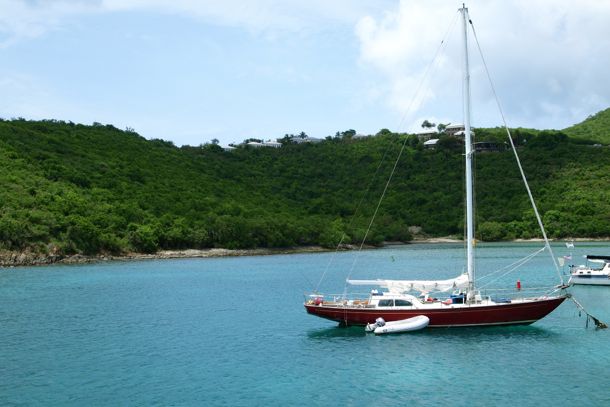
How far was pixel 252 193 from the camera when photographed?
519 feet

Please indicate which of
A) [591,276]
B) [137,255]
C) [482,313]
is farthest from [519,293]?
[137,255]

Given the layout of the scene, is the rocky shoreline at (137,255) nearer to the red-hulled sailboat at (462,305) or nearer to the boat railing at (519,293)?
the red-hulled sailboat at (462,305)

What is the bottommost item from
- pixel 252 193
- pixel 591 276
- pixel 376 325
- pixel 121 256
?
pixel 376 325

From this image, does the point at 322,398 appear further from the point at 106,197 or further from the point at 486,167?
the point at 486,167

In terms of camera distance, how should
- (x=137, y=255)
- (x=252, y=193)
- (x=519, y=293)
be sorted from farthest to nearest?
(x=252, y=193)
(x=137, y=255)
(x=519, y=293)

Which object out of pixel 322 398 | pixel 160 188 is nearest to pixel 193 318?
pixel 322 398

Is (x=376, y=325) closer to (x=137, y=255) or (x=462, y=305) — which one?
(x=462, y=305)

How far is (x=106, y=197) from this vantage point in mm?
113812

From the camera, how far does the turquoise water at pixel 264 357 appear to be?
1006 inches

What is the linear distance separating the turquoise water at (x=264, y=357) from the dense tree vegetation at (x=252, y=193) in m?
48.9

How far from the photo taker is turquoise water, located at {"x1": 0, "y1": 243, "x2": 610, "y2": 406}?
83.8 ft

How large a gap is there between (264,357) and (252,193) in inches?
4988

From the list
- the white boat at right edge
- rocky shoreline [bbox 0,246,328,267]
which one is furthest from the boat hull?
rocky shoreline [bbox 0,246,328,267]

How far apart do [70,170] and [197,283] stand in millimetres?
61929
